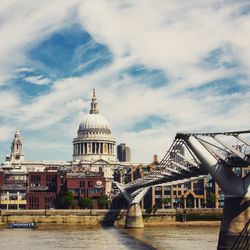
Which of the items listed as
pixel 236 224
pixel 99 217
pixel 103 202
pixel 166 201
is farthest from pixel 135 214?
pixel 236 224

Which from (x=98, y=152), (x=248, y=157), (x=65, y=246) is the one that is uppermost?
(x=98, y=152)

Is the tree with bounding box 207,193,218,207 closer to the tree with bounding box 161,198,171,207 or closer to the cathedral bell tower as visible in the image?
the tree with bounding box 161,198,171,207

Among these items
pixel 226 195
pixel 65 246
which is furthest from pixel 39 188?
pixel 226 195

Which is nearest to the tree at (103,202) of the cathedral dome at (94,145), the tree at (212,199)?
the tree at (212,199)

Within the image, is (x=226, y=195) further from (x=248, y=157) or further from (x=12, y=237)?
(x=12, y=237)

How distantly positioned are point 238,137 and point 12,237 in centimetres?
4427

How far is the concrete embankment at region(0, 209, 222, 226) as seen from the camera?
335ft

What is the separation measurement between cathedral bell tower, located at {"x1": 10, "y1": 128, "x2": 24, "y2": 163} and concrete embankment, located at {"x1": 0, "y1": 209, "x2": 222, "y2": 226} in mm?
88064

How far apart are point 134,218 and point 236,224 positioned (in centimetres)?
5564

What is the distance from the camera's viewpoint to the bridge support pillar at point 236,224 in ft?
130

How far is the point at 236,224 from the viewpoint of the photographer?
40281 mm

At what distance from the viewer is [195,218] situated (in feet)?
343

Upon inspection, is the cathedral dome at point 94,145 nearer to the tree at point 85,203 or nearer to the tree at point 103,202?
the tree at point 103,202

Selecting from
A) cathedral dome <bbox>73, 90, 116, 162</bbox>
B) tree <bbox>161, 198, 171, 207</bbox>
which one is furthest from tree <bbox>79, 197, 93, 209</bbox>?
cathedral dome <bbox>73, 90, 116, 162</bbox>
